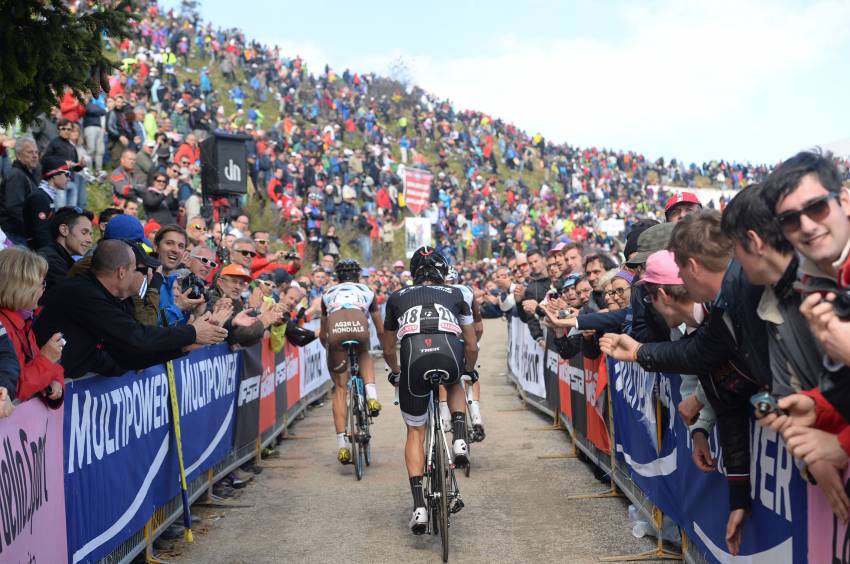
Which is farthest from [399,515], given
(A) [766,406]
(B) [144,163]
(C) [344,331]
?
(B) [144,163]

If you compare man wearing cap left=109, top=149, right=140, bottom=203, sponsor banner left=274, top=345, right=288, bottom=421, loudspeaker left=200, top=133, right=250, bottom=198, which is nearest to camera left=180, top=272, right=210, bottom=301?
sponsor banner left=274, top=345, right=288, bottom=421

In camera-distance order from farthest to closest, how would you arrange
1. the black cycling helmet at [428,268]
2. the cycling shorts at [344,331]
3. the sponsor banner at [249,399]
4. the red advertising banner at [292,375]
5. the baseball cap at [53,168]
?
Answer: the red advertising banner at [292,375], the baseball cap at [53,168], the cycling shorts at [344,331], the sponsor banner at [249,399], the black cycling helmet at [428,268]

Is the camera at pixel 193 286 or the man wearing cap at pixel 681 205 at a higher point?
the man wearing cap at pixel 681 205

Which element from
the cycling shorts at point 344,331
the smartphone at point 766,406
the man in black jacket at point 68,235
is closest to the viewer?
the smartphone at point 766,406

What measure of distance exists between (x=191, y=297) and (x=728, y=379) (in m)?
4.96

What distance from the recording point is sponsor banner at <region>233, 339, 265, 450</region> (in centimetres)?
909

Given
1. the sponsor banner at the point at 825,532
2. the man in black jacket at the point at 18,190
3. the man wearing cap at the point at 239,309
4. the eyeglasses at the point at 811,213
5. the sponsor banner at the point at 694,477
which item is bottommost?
the sponsor banner at the point at 694,477

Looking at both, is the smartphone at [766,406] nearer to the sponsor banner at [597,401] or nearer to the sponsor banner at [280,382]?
the sponsor banner at [597,401]

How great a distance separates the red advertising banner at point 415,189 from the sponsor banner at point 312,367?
746 inches

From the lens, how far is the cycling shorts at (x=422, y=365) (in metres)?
6.48

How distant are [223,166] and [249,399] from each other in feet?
15.9

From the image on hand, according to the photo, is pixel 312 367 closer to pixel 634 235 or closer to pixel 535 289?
pixel 535 289

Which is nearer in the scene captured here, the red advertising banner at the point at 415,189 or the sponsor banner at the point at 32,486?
the sponsor banner at the point at 32,486

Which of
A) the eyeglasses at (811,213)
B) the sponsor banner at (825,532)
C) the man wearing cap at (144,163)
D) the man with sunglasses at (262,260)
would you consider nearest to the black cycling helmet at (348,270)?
the man with sunglasses at (262,260)
